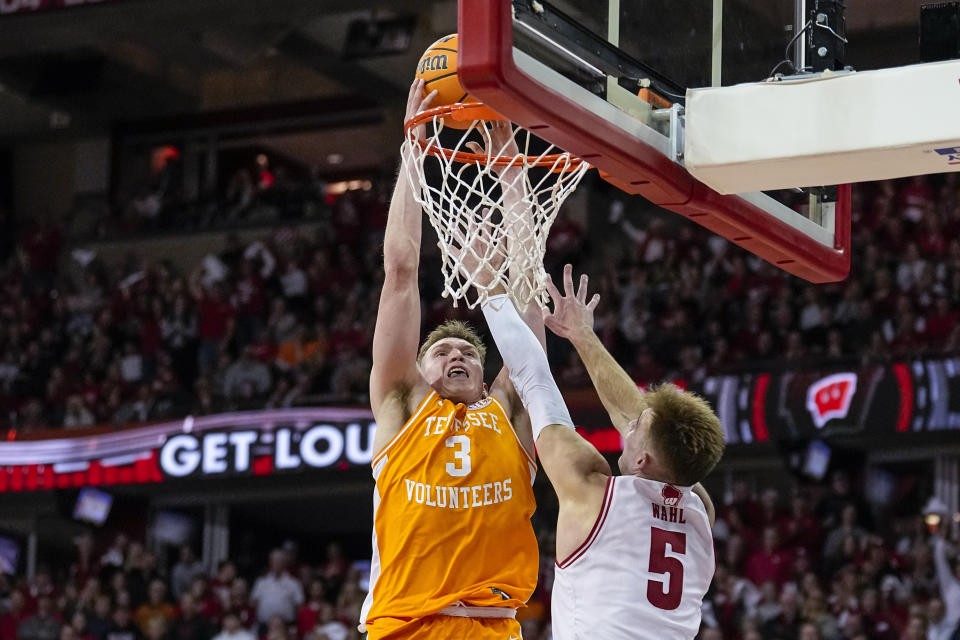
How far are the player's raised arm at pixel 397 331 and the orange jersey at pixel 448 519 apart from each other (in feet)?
0.33

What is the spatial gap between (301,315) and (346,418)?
3.16m

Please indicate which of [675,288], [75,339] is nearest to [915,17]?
[675,288]

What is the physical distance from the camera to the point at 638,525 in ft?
13.9

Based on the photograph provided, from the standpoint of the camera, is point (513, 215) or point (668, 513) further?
point (513, 215)

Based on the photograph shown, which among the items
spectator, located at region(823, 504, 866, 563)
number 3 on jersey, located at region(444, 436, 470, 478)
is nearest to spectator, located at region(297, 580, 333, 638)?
spectator, located at region(823, 504, 866, 563)

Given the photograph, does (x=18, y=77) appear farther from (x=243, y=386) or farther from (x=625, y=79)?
(x=625, y=79)

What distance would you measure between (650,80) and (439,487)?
1507 mm

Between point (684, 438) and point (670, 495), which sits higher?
point (684, 438)

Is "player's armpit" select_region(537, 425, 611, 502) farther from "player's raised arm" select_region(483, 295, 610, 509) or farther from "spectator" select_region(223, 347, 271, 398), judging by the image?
"spectator" select_region(223, 347, 271, 398)

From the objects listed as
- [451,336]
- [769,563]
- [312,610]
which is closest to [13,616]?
[312,610]

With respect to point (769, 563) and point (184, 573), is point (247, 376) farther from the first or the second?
point (769, 563)

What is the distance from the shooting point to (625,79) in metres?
4.68

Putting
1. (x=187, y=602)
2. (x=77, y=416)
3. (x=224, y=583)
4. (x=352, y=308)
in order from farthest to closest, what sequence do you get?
(x=352, y=308), (x=77, y=416), (x=224, y=583), (x=187, y=602)

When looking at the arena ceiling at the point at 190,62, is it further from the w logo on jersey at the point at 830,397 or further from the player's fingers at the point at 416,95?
the player's fingers at the point at 416,95
